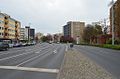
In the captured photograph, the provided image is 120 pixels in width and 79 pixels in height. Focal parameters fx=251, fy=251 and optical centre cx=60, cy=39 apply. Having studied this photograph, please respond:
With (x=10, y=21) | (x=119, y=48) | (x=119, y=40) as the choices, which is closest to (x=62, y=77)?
(x=119, y=48)

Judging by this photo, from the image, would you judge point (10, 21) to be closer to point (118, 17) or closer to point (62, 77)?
point (118, 17)

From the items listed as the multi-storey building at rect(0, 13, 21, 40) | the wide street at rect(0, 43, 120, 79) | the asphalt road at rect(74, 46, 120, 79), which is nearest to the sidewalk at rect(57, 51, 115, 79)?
the wide street at rect(0, 43, 120, 79)

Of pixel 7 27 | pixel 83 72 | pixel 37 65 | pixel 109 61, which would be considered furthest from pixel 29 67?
pixel 7 27

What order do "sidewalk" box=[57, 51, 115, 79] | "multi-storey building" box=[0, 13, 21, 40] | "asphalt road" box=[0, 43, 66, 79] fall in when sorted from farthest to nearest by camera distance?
1. "multi-storey building" box=[0, 13, 21, 40]
2. "asphalt road" box=[0, 43, 66, 79]
3. "sidewalk" box=[57, 51, 115, 79]

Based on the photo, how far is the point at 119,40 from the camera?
248ft

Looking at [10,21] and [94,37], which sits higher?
[10,21]

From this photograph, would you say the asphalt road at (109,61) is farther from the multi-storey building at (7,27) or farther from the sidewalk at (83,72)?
the multi-storey building at (7,27)

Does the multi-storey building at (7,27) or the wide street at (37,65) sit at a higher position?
the multi-storey building at (7,27)

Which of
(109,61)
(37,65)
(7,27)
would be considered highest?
(7,27)

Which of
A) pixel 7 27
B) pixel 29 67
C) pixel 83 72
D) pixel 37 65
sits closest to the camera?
pixel 83 72

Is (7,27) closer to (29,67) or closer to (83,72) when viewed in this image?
(29,67)

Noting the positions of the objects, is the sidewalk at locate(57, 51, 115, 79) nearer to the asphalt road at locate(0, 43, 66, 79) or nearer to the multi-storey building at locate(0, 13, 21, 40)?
the asphalt road at locate(0, 43, 66, 79)

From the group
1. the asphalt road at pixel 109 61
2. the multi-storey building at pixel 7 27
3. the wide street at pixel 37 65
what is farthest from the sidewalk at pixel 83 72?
the multi-storey building at pixel 7 27

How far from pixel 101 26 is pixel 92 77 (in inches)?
3957
